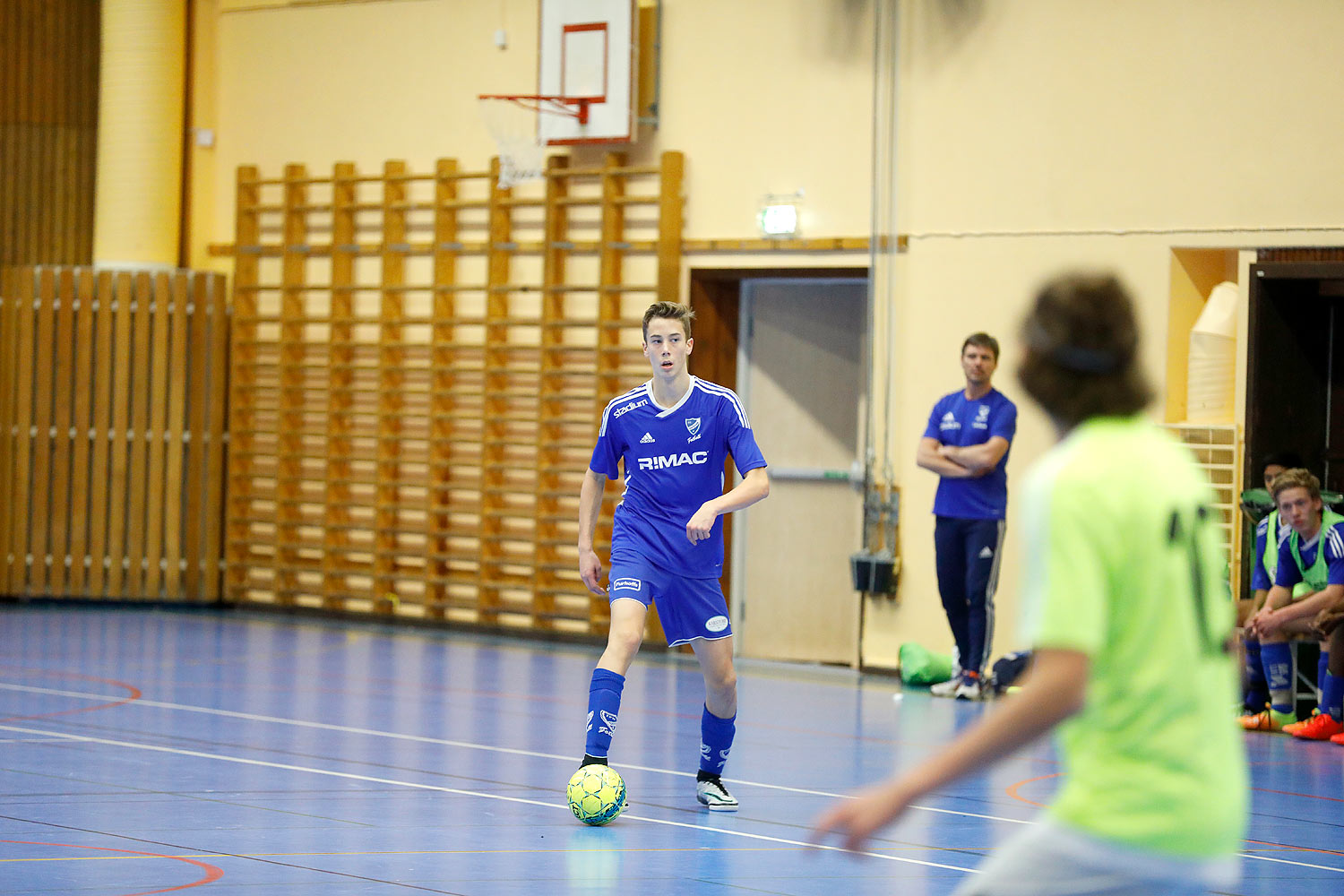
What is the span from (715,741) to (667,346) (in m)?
1.42

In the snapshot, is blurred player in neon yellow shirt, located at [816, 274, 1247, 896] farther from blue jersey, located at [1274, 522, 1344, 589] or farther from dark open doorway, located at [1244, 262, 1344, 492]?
dark open doorway, located at [1244, 262, 1344, 492]

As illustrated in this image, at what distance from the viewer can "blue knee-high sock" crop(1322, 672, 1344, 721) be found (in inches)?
296

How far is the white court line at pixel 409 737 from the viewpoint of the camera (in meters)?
5.75

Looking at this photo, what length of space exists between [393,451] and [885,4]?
490 centimetres

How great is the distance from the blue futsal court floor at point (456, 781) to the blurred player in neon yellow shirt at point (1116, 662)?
100 inches

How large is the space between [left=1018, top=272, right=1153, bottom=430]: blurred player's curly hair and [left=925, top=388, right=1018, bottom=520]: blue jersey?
21.7 feet

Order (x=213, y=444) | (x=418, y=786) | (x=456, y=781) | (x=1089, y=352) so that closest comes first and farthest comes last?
(x=1089, y=352) < (x=418, y=786) < (x=456, y=781) < (x=213, y=444)

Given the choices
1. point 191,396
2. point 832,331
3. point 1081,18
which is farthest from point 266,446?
point 1081,18

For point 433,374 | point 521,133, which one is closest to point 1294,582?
point 521,133

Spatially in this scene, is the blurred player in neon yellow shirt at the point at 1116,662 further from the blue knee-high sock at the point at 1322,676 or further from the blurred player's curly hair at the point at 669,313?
the blue knee-high sock at the point at 1322,676

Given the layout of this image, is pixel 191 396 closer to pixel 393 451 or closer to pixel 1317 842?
pixel 393 451

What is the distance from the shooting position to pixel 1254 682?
8031 mm

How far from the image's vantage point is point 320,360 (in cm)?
1222

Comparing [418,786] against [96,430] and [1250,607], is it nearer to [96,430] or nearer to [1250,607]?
[1250,607]
